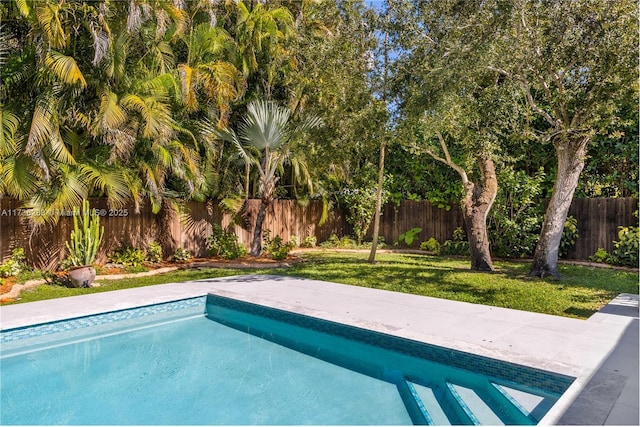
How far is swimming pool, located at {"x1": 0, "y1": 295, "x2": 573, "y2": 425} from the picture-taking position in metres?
3.97

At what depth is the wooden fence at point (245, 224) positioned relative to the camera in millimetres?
9477

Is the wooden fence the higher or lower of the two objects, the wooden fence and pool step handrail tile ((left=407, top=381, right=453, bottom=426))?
the higher

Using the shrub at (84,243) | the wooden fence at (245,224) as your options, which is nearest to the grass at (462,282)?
the shrub at (84,243)

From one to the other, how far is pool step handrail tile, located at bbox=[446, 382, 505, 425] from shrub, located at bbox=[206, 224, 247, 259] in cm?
871

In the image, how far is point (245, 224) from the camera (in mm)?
13438

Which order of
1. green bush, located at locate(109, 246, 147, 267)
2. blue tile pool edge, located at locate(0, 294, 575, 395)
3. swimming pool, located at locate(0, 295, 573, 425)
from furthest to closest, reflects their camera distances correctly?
1. green bush, located at locate(109, 246, 147, 267)
2. blue tile pool edge, located at locate(0, 294, 575, 395)
3. swimming pool, located at locate(0, 295, 573, 425)

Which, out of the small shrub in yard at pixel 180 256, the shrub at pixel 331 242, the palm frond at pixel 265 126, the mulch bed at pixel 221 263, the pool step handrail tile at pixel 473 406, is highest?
the palm frond at pixel 265 126

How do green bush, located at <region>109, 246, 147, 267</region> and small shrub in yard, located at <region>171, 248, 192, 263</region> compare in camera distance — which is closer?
green bush, located at <region>109, 246, 147, 267</region>

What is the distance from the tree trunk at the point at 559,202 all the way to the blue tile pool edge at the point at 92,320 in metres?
6.23

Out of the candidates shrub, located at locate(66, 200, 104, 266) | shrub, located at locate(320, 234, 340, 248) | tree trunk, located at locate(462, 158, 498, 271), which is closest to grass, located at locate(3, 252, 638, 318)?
tree trunk, located at locate(462, 158, 498, 271)

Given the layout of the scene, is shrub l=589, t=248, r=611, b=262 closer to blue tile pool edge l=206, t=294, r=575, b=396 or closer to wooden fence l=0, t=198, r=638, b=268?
wooden fence l=0, t=198, r=638, b=268

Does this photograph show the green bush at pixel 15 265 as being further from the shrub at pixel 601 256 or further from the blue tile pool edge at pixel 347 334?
the shrub at pixel 601 256

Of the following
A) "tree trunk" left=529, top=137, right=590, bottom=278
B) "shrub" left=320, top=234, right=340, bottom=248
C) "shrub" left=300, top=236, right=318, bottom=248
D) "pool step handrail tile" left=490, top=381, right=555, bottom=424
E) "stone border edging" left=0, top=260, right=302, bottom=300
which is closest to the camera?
"pool step handrail tile" left=490, top=381, right=555, bottom=424

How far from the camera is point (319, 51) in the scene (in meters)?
9.62
